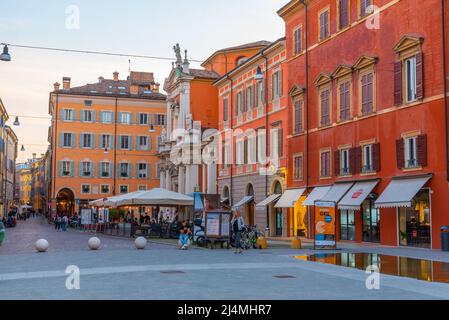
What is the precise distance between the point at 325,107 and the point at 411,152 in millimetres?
8045

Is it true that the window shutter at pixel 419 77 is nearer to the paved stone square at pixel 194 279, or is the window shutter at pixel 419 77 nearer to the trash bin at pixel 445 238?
the trash bin at pixel 445 238

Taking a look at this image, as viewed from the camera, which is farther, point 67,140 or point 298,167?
point 67,140

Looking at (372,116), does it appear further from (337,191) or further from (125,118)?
(125,118)

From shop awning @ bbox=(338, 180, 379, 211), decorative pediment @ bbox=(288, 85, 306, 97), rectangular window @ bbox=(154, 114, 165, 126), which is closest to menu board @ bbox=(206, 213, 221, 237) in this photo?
shop awning @ bbox=(338, 180, 379, 211)

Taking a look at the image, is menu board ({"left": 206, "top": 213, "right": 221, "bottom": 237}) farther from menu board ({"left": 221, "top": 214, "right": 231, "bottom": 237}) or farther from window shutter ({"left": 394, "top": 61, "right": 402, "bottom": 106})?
window shutter ({"left": 394, "top": 61, "right": 402, "bottom": 106})

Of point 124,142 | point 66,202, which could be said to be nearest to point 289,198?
point 124,142

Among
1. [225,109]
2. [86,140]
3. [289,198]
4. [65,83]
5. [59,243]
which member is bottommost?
[59,243]

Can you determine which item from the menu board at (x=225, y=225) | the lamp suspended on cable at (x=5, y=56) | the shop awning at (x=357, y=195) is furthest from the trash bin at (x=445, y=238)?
the lamp suspended on cable at (x=5, y=56)

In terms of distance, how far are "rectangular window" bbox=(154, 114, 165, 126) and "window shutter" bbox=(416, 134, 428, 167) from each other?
2178 inches

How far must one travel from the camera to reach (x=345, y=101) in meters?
32.9

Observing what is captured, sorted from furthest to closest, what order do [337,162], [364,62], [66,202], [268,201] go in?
[66,202] → [268,201] → [337,162] → [364,62]

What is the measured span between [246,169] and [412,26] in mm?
20795

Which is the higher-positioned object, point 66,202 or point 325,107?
point 325,107

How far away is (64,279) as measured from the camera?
15.0 meters
